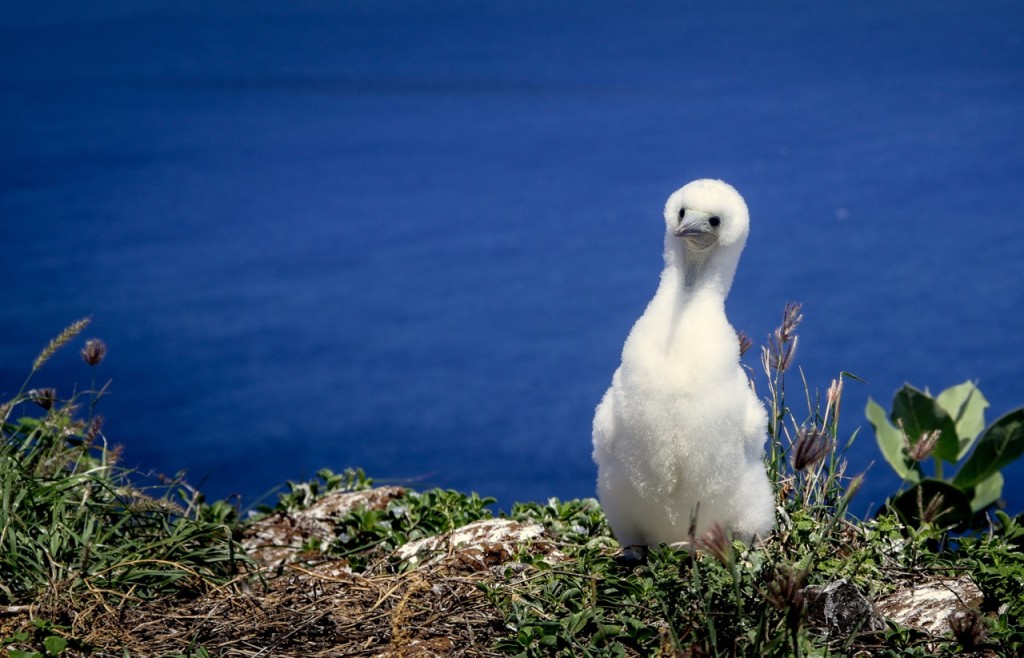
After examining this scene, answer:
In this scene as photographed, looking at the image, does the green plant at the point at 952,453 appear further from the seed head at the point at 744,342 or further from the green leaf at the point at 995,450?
the seed head at the point at 744,342

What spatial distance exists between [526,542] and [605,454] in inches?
20.6

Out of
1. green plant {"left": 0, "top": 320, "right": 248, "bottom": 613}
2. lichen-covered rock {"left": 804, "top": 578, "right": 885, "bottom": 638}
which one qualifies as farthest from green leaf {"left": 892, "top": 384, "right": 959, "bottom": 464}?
green plant {"left": 0, "top": 320, "right": 248, "bottom": 613}

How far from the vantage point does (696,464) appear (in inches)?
114

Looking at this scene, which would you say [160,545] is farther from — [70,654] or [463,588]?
[463,588]

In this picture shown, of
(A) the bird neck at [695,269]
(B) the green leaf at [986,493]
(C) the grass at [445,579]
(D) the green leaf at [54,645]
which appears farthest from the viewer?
(B) the green leaf at [986,493]

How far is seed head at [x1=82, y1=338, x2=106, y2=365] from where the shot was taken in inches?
140

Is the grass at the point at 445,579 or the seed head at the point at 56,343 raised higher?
the seed head at the point at 56,343

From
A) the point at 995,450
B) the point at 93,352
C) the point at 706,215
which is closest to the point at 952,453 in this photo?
the point at 995,450

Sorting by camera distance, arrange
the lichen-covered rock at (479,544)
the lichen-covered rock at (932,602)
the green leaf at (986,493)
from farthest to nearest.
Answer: the green leaf at (986,493), the lichen-covered rock at (479,544), the lichen-covered rock at (932,602)

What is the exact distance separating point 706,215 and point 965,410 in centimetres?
240

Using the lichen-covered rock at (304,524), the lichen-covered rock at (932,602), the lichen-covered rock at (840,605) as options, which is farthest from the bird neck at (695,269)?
the lichen-covered rock at (304,524)

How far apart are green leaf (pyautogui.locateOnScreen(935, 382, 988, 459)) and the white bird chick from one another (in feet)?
6.63

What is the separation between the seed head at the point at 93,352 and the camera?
11.6 ft

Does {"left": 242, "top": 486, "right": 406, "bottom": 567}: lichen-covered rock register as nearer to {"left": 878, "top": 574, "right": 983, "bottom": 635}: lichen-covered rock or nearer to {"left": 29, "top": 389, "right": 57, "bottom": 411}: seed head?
{"left": 29, "top": 389, "right": 57, "bottom": 411}: seed head
